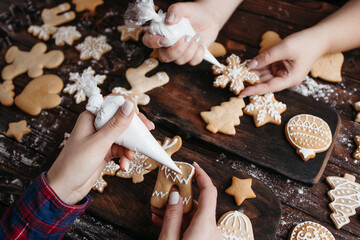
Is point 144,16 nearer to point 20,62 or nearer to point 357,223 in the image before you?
point 20,62

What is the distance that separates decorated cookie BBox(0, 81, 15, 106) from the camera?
5.03 ft

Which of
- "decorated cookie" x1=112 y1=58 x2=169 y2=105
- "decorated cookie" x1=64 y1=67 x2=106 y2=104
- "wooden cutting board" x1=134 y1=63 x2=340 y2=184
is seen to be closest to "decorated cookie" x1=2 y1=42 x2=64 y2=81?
"decorated cookie" x1=64 y1=67 x2=106 y2=104

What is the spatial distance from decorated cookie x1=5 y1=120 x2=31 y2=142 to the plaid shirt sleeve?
0.49 meters

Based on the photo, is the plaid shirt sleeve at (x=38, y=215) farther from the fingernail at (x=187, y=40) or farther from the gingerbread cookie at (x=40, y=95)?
the fingernail at (x=187, y=40)

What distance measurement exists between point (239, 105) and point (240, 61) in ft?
0.98

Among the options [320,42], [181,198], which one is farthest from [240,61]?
[181,198]

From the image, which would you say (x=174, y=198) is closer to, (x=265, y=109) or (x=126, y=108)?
(x=126, y=108)

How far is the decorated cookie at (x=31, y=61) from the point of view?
5.33ft

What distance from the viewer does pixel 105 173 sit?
127cm

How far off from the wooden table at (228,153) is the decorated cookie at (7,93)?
3 centimetres

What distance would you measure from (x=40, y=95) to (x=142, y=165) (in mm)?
740

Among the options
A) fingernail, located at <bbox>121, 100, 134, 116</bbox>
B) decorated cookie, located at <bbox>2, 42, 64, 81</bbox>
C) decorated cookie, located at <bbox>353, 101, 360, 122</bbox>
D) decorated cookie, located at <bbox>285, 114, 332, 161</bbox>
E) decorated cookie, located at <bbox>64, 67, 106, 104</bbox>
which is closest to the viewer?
fingernail, located at <bbox>121, 100, 134, 116</bbox>

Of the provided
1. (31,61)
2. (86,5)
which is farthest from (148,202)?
(86,5)

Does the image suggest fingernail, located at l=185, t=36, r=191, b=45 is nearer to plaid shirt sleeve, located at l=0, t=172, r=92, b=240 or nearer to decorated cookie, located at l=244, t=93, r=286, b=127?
decorated cookie, located at l=244, t=93, r=286, b=127
